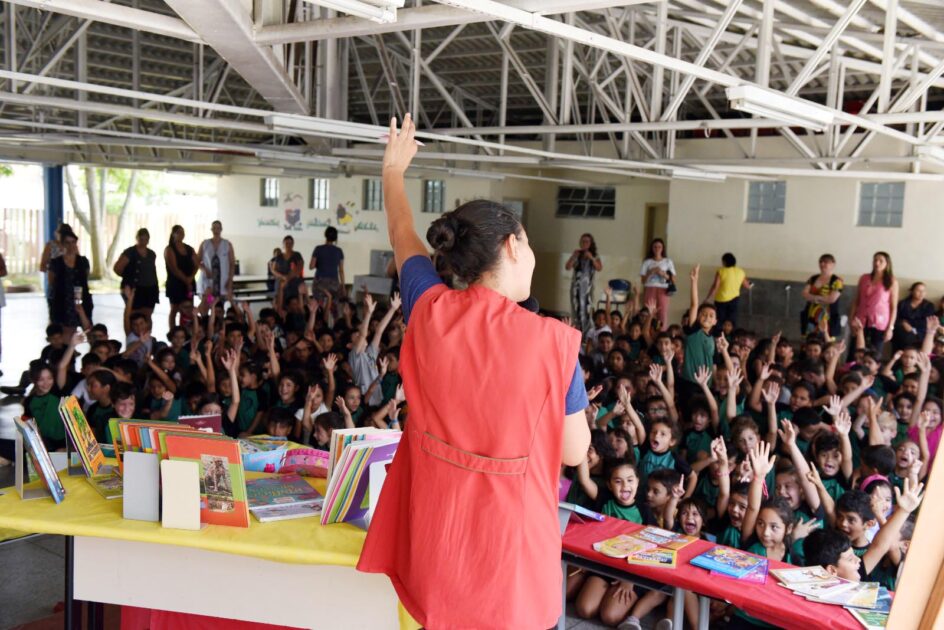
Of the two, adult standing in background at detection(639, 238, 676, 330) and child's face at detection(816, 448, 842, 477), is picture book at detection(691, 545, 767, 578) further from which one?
adult standing in background at detection(639, 238, 676, 330)

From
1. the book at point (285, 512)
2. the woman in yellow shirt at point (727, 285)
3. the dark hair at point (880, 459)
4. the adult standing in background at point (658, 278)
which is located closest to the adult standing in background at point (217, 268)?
the adult standing in background at point (658, 278)

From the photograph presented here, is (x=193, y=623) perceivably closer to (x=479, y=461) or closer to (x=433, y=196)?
(x=479, y=461)

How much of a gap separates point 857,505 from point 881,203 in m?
10.1

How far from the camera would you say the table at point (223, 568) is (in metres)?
2.82

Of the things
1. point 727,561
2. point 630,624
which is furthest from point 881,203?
point 727,561

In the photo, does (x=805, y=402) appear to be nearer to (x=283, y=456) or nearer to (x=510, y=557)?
(x=283, y=456)

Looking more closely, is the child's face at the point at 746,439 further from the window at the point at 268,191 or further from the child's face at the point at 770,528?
the window at the point at 268,191

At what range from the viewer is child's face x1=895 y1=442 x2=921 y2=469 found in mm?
5102

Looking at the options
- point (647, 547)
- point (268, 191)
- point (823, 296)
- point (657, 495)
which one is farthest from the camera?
point (268, 191)

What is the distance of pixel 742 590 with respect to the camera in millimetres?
3273

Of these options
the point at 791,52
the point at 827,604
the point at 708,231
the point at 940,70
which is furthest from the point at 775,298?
the point at 827,604

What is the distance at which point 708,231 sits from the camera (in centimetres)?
1463

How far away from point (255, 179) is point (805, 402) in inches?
697

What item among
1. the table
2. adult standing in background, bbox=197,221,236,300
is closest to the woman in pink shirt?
adult standing in background, bbox=197,221,236,300
